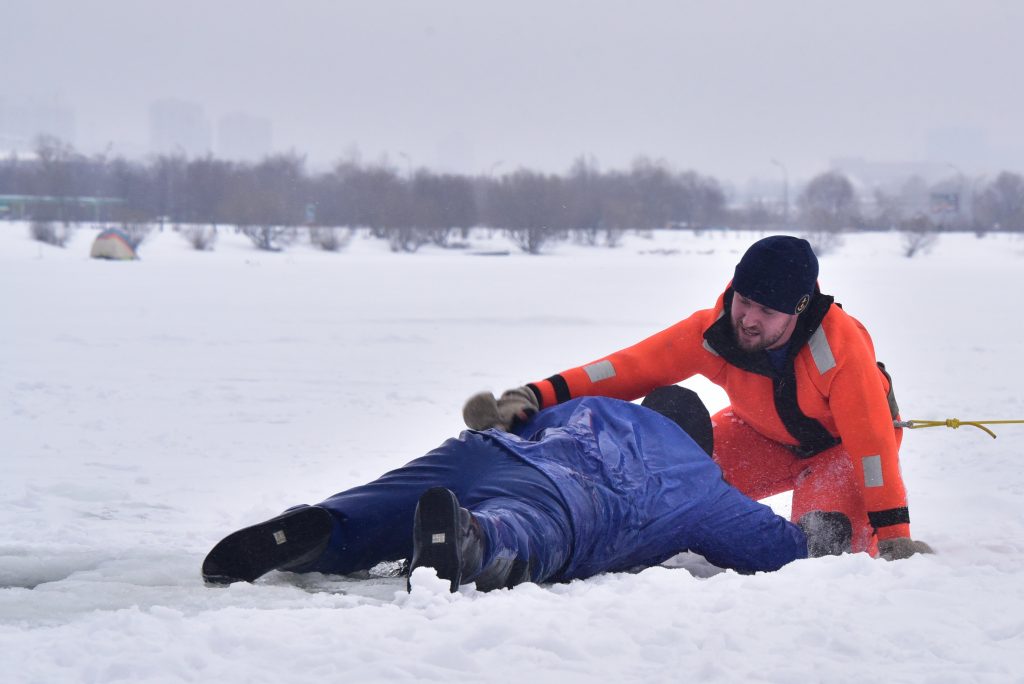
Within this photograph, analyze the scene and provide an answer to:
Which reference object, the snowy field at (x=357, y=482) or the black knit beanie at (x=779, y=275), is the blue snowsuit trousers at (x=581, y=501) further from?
the black knit beanie at (x=779, y=275)

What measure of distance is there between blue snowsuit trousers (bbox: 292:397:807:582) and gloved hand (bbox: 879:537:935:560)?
0.75 feet

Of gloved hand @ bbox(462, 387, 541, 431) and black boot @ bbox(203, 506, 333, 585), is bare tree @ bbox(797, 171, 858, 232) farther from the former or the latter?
black boot @ bbox(203, 506, 333, 585)

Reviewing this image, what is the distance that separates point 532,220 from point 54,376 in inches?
1331

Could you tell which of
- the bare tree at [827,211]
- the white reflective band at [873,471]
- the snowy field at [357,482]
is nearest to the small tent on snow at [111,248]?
the snowy field at [357,482]

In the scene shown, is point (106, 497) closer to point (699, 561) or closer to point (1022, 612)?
point (699, 561)

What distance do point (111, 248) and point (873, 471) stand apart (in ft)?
80.5

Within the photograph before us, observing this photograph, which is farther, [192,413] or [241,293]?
[241,293]

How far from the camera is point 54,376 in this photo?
6902mm

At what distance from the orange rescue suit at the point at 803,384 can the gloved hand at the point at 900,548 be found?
0.03 metres

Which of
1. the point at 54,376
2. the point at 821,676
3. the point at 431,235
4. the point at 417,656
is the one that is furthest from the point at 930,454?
the point at 431,235

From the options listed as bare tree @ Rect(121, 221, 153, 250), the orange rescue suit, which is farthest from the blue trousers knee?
bare tree @ Rect(121, 221, 153, 250)

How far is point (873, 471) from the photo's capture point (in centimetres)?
305

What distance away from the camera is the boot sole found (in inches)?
83.3

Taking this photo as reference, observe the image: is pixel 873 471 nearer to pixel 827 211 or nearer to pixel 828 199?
pixel 827 211
